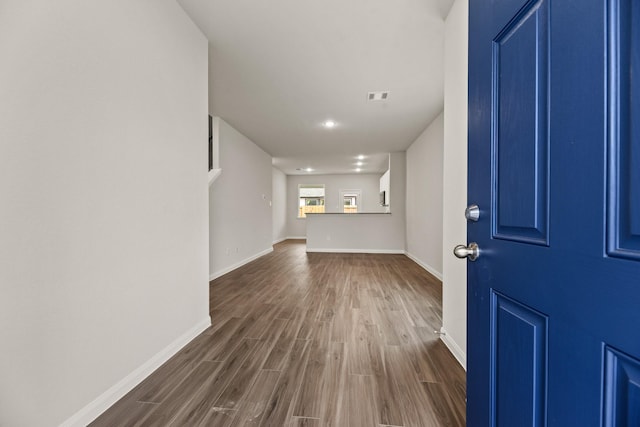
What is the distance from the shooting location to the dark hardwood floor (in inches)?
51.4

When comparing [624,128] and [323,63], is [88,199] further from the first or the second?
[323,63]

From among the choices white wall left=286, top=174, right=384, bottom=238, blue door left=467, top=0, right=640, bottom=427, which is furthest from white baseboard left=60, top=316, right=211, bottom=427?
white wall left=286, top=174, right=384, bottom=238

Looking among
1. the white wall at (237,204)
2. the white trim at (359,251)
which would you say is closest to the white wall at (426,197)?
the white trim at (359,251)

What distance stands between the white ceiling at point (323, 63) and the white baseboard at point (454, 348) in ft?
7.85

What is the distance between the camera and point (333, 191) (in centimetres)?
991

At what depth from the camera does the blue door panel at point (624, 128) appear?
1.38 feet

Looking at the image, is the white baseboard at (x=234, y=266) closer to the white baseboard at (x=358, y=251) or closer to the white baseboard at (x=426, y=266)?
the white baseboard at (x=358, y=251)

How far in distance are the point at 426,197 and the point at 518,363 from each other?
4.25 metres

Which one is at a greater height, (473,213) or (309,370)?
(473,213)

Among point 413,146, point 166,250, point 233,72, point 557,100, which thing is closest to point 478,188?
point 557,100

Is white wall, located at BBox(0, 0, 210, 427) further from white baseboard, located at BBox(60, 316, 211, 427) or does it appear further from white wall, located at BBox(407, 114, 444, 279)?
white wall, located at BBox(407, 114, 444, 279)

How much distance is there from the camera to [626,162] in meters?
0.43

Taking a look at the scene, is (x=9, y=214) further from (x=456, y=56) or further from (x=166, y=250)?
(x=456, y=56)

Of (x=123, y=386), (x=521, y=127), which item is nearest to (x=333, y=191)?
(x=123, y=386)
